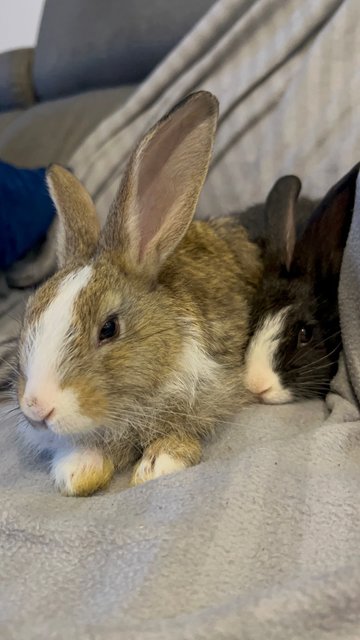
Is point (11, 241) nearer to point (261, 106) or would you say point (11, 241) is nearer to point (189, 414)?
point (261, 106)

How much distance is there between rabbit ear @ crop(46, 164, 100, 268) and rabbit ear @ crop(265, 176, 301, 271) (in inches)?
11.5

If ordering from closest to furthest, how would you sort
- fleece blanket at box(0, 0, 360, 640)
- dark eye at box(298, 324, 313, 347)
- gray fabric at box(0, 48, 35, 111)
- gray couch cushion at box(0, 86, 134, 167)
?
fleece blanket at box(0, 0, 360, 640)
dark eye at box(298, 324, 313, 347)
gray couch cushion at box(0, 86, 134, 167)
gray fabric at box(0, 48, 35, 111)

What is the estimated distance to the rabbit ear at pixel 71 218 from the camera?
102cm

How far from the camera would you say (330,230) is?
3.65ft

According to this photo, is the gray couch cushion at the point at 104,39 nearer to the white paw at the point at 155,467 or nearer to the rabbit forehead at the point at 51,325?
the rabbit forehead at the point at 51,325

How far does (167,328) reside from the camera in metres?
0.91

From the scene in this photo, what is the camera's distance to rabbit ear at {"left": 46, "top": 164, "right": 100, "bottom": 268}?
Result: 1.02 metres

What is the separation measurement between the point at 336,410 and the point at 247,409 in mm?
129

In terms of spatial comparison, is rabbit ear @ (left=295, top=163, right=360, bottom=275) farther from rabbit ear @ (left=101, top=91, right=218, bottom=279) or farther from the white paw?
the white paw

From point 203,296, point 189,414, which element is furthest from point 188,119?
point 189,414

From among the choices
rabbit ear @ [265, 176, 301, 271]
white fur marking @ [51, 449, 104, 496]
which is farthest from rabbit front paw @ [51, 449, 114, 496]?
rabbit ear @ [265, 176, 301, 271]

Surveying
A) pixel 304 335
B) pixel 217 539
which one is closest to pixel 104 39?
pixel 304 335

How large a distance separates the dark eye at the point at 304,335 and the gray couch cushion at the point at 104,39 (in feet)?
4.29

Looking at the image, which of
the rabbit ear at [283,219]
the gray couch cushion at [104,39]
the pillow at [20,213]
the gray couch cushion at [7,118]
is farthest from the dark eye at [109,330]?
the gray couch cushion at [104,39]
